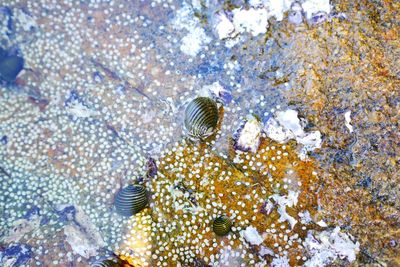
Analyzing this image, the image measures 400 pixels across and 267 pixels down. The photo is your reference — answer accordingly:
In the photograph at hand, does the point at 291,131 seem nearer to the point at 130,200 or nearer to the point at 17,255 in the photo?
the point at 130,200

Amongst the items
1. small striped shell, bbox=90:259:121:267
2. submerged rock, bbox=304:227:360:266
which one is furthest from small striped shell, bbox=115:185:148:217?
submerged rock, bbox=304:227:360:266

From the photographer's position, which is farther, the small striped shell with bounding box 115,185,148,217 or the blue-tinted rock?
the blue-tinted rock

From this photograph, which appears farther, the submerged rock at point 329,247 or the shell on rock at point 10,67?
the shell on rock at point 10,67

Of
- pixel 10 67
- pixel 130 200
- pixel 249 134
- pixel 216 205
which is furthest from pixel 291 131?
pixel 10 67

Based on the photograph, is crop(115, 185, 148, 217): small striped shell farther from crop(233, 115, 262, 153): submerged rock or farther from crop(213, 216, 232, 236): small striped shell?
crop(233, 115, 262, 153): submerged rock

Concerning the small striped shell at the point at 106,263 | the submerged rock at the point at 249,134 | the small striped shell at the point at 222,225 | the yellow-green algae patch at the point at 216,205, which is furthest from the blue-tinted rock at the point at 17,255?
the submerged rock at the point at 249,134

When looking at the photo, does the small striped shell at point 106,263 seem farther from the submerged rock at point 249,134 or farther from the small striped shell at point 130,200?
the submerged rock at point 249,134
